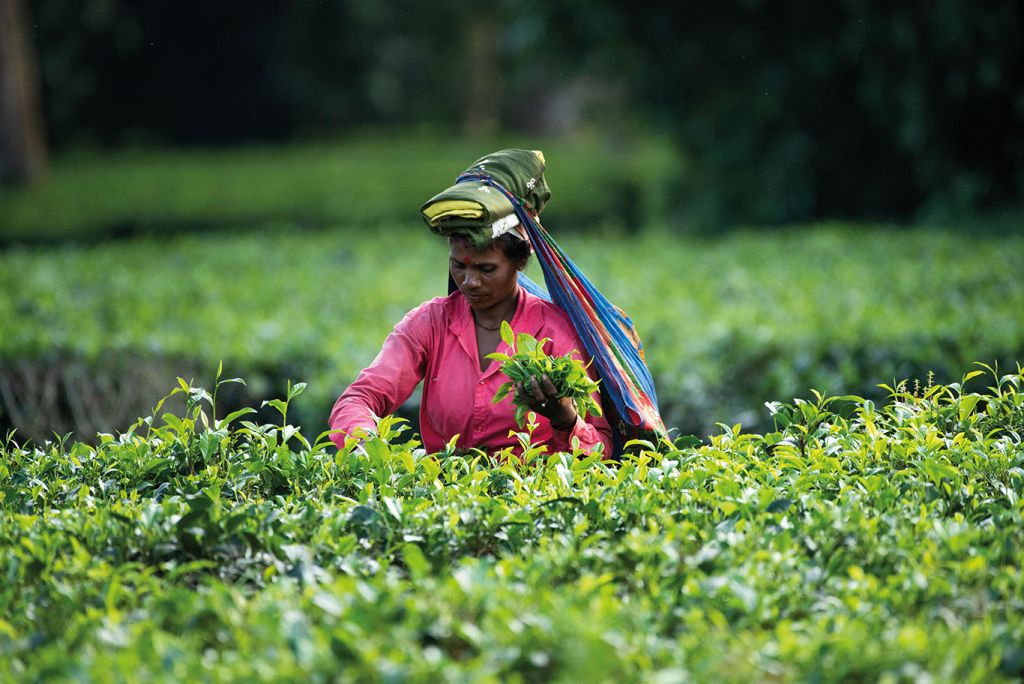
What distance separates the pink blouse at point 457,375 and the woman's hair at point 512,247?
0.59 feet

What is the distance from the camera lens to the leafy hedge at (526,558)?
6.73 feet

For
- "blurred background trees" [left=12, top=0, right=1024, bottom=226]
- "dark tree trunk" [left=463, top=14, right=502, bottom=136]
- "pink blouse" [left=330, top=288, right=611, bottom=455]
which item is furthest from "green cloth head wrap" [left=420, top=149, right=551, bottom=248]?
"dark tree trunk" [left=463, top=14, right=502, bottom=136]

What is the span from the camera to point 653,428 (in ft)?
11.6

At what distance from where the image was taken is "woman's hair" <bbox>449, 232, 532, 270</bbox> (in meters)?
3.42

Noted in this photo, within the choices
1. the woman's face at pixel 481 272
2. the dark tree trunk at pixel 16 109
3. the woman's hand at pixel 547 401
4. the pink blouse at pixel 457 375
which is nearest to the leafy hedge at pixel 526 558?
the woman's hand at pixel 547 401

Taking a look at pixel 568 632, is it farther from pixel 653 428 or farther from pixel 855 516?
pixel 653 428

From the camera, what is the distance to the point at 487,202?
3.30 m

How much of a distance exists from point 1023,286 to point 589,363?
4914mm

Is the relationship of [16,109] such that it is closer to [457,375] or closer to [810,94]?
[810,94]

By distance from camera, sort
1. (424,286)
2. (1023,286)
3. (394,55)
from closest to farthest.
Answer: (1023,286), (424,286), (394,55)

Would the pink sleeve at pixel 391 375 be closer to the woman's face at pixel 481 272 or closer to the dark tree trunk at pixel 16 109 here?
the woman's face at pixel 481 272

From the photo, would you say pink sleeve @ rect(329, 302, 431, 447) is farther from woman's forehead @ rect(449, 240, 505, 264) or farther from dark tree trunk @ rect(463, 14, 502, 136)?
dark tree trunk @ rect(463, 14, 502, 136)

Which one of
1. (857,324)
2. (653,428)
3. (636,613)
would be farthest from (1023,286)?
(636,613)

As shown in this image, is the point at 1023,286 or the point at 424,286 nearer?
the point at 1023,286
